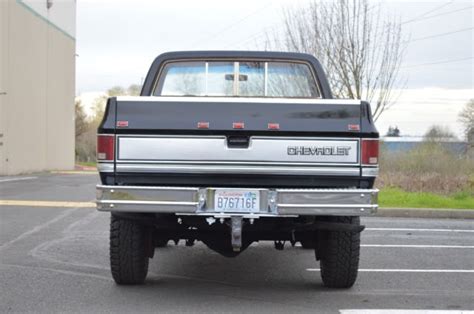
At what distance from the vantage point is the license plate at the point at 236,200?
16.1ft

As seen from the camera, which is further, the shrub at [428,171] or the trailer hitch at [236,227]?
the shrub at [428,171]

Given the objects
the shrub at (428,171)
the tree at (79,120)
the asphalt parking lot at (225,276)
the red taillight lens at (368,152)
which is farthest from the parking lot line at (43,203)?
the tree at (79,120)

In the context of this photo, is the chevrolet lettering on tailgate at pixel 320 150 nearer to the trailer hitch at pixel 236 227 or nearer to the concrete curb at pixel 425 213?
the trailer hitch at pixel 236 227

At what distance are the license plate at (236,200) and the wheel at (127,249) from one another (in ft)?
3.14

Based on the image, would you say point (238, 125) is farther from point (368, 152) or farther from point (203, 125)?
point (368, 152)

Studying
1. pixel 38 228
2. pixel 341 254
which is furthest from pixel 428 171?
pixel 341 254

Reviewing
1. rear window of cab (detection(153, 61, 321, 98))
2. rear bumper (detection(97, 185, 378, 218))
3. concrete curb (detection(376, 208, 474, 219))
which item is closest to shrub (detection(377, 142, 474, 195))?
concrete curb (detection(376, 208, 474, 219))

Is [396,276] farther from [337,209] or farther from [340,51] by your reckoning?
[340,51]

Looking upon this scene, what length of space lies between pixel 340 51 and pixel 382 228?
12137 millimetres

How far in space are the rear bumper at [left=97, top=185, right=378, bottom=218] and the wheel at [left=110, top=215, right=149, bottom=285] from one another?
22.8 inches

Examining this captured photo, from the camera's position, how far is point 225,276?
21.7 feet

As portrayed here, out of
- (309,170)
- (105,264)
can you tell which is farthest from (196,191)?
(105,264)

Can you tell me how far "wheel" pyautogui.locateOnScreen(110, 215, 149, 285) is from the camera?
18.2 feet

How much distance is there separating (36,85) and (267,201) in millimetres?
24509
